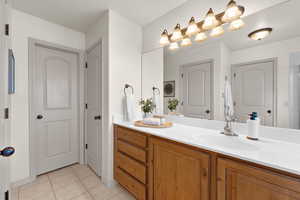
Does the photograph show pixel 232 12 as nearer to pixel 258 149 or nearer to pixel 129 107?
pixel 258 149

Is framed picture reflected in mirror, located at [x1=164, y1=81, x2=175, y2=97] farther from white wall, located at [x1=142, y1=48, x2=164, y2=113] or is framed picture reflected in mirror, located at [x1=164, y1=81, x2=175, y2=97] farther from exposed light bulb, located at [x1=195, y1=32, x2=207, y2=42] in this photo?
exposed light bulb, located at [x1=195, y1=32, x2=207, y2=42]

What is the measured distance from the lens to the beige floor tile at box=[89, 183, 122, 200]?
1.66m

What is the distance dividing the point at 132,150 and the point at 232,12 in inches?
65.1

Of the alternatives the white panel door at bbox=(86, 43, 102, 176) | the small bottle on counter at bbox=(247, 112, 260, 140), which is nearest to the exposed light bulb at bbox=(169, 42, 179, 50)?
the white panel door at bbox=(86, 43, 102, 176)

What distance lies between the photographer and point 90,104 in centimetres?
228

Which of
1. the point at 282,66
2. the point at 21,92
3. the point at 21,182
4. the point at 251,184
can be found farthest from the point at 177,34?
the point at 21,182

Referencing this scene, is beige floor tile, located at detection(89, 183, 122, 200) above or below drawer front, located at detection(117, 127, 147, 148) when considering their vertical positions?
below

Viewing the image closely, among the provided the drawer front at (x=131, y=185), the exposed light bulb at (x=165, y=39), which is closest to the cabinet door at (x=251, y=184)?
the drawer front at (x=131, y=185)

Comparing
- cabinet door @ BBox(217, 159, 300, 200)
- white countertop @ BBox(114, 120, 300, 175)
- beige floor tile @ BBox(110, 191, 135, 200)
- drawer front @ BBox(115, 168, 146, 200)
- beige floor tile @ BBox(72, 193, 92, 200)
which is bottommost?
beige floor tile @ BBox(110, 191, 135, 200)

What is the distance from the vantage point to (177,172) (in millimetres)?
1118

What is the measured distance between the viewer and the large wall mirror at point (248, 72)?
1.07 m

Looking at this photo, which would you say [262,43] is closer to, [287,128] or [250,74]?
[250,74]

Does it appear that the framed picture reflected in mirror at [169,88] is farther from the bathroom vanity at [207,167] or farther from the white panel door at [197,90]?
the bathroom vanity at [207,167]

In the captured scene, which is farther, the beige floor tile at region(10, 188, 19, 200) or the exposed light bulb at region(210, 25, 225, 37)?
the beige floor tile at region(10, 188, 19, 200)
